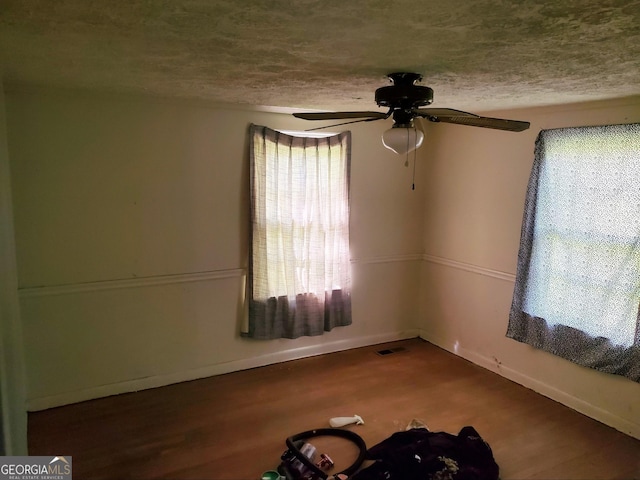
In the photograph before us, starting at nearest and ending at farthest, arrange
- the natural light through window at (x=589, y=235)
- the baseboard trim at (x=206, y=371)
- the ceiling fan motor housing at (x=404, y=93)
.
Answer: the ceiling fan motor housing at (x=404, y=93), the natural light through window at (x=589, y=235), the baseboard trim at (x=206, y=371)

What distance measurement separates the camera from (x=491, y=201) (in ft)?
12.6

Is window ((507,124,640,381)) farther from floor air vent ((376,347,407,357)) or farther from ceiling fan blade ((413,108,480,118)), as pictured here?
ceiling fan blade ((413,108,480,118))

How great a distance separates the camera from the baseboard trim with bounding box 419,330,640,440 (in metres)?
3.00

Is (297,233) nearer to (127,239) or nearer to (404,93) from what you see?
(127,239)

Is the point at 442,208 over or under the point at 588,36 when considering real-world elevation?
under

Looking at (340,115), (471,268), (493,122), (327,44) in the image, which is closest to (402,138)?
(340,115)

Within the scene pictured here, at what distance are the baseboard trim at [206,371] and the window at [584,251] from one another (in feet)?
4.65

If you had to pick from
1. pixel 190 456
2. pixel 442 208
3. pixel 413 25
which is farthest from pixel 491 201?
pixel 190 456

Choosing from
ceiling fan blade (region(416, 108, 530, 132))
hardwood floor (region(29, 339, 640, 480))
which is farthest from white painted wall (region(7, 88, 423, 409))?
ceiling fan blade (region(416, 108, 530, 132))

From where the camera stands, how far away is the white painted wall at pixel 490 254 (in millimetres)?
3104

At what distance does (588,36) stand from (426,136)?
2.97m

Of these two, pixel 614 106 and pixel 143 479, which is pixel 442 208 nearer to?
pixel 614 106

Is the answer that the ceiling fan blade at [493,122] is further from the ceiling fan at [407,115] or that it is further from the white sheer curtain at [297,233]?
the white sheer curtain at [297,233]

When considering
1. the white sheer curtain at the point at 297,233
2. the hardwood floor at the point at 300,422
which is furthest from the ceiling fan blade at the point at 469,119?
the hardwood floor at the point at 300,422
